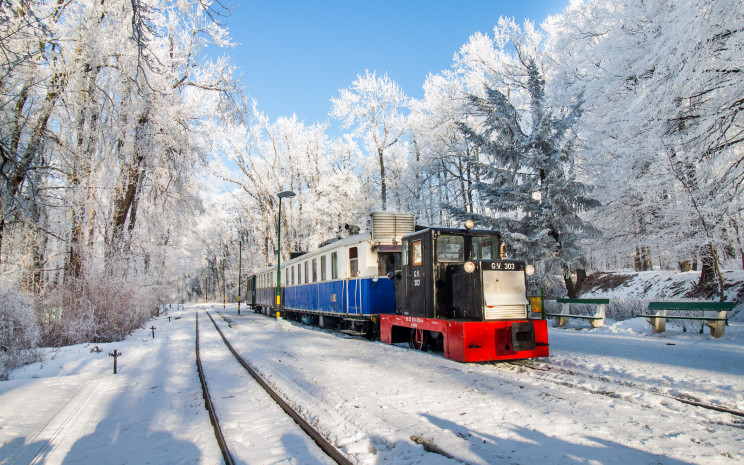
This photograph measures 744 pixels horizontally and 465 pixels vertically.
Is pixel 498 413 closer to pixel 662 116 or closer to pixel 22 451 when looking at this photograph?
pixel 22 451

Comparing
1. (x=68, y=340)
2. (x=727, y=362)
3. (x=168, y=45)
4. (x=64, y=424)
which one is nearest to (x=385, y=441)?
(x=64, y=424)

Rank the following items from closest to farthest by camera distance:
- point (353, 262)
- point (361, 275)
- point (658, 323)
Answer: point (658, 323)
point (361, 275)
point (353, 262)

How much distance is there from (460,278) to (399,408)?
371 centimetres

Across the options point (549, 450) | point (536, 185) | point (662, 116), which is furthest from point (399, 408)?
point (536, 185)

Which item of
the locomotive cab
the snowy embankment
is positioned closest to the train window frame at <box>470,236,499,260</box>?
the locomotive cab

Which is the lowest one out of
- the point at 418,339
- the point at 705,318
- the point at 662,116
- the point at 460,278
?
the point at 418,339

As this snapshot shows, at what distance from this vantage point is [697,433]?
4.09 metres

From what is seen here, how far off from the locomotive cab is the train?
0.02m

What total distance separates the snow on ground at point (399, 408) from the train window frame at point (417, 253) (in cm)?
191

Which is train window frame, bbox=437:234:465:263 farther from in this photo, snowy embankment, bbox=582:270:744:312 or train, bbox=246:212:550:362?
snowy embankment, bbox=582:270:744:312

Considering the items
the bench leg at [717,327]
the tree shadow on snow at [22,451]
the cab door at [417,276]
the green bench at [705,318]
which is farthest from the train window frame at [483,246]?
the tree shadow on snow at [22,451]

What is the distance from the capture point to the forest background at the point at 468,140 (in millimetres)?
8078

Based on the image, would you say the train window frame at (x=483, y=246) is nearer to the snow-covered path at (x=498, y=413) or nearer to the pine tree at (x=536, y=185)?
the snow-covered path at (x=498, y=413)

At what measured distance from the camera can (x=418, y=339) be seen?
31.2 ft
